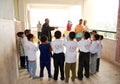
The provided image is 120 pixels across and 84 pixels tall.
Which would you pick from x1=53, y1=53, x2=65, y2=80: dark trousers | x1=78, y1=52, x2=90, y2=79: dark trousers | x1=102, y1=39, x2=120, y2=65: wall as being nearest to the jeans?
x1=53, y1=53, x2=65, y2=80: dark trousers

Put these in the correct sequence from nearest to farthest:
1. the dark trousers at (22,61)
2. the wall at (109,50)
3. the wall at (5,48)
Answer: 1. the wall at (5,48)
2. the dark trousers at (22,61)
3. the wall at (109,50)

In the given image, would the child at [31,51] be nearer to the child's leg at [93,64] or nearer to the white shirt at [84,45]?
the white shirt at [84,45]

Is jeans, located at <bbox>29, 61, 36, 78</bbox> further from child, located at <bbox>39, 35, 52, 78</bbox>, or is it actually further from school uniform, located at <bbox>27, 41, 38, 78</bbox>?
child, located at <bbox>39, 35, 52, 78</bbox>

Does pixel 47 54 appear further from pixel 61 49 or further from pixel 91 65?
pixel 91 65

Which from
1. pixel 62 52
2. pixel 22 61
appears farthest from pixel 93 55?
pixel 22 61

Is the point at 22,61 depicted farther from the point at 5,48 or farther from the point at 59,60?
the point at 5,48

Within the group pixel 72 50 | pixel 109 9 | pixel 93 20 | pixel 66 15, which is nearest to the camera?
pixel 72 50

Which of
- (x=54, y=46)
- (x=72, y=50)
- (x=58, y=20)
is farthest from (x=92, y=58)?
(x=58, y=20)

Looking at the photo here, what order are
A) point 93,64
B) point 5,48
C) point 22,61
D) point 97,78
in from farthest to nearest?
point 22,61 < point 93,64 < point 97,78 < point 5,48

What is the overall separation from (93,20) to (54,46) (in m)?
5.21

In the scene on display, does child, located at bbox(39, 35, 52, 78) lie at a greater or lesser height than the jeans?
greater

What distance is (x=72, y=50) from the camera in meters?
3.43

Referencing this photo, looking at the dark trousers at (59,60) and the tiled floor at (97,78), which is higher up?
the dark trousers at (59,60)

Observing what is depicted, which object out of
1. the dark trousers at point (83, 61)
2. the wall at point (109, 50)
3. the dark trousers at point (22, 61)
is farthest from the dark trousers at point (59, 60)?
the wall at point (109, 50)
